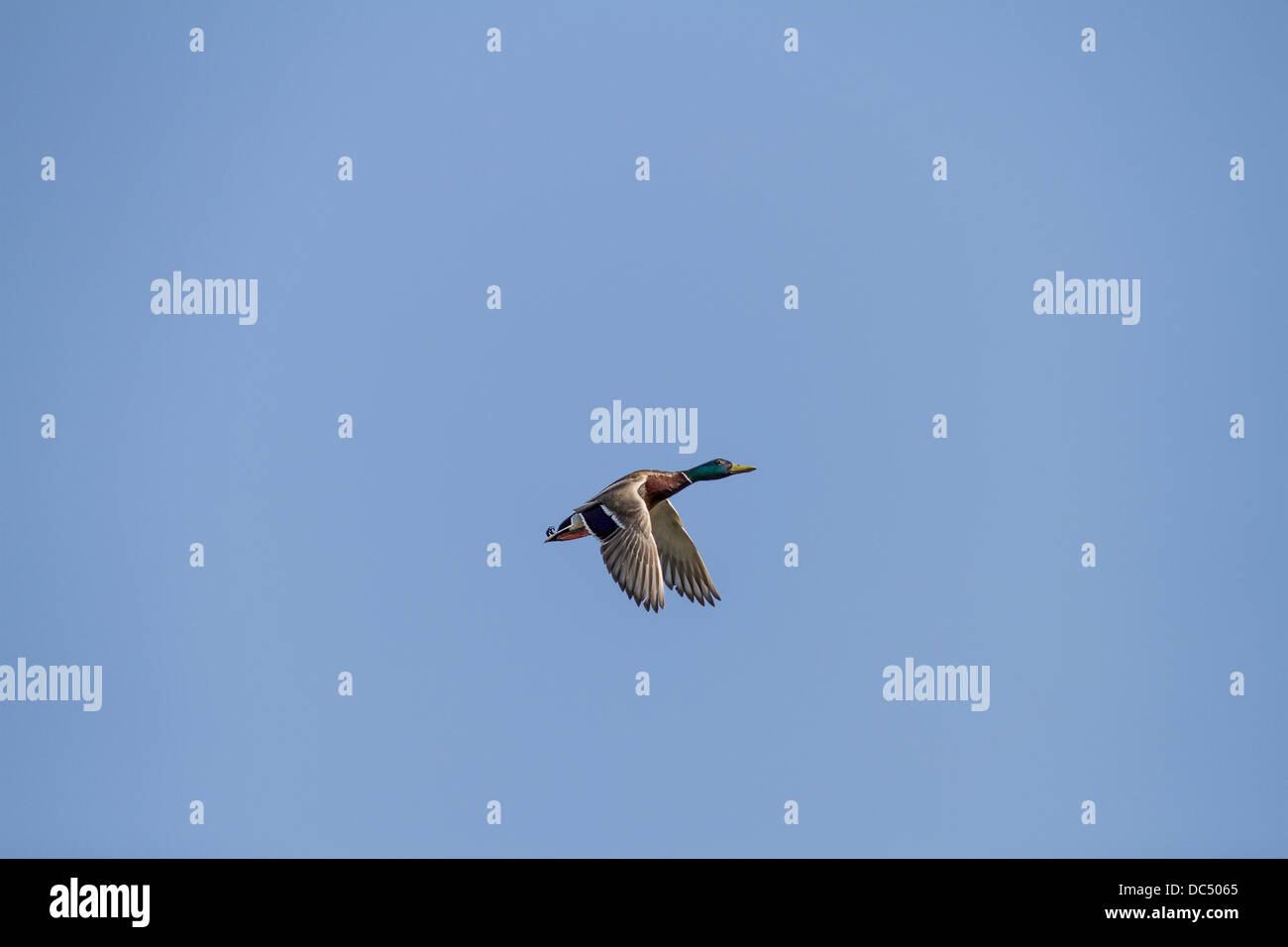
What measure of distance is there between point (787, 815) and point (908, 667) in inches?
176

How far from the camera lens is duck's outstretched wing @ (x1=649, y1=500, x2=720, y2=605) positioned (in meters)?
25.6

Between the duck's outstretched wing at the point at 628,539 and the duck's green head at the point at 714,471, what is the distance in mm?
1184

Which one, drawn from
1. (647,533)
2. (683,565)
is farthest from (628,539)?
(683,565)

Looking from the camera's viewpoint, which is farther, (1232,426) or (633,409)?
(1232,426)

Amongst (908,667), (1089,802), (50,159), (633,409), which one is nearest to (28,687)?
(50,159)

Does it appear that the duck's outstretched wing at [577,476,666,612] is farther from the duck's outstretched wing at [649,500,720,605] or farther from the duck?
the duck's outstretched wing at [649,500,720,605]

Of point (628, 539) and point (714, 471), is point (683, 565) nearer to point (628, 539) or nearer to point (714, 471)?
point (714, 471)

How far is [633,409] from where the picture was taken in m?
29.0

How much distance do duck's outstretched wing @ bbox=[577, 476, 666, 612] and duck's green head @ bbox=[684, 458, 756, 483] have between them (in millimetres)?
1184

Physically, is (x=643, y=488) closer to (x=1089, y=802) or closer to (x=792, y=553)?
(x=792, y=553)

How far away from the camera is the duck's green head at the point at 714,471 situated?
25312 millimetres

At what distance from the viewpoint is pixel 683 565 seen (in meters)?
25.7

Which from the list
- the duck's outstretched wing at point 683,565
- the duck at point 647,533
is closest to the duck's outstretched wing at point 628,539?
the duck at point 647,533

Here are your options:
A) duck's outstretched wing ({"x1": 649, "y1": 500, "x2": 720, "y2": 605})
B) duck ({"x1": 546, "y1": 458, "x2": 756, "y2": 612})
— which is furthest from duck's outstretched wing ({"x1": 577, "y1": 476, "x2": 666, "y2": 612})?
duck's outstretched wing ({"x1": 649, "y1": 500, "x2": 720, "y2": 605})
